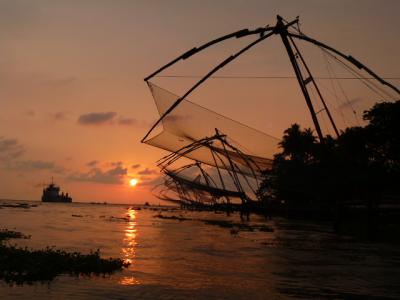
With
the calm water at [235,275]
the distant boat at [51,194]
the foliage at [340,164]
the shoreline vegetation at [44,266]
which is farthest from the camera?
the distant boat at [51,194]

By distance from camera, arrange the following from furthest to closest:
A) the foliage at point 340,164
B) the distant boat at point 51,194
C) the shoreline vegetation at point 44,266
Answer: the distant boat at point 51,194, the foliage at point 340,164, the shoreline vegetation at point 44,266

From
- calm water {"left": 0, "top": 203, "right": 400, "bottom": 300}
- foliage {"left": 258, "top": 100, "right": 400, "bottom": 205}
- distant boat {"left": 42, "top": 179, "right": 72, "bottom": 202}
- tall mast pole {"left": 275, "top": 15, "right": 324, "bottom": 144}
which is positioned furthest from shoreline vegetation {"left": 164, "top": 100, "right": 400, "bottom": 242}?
distant boat {"left": 42, "top": 179, "right": 72, "bottom": 202}

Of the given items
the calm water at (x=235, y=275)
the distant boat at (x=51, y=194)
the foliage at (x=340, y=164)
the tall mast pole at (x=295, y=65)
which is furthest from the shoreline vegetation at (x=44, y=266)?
the distant boat at (x=51, y=194)

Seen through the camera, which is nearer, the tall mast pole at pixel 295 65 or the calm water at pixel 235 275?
the calm water at pixel 235 275

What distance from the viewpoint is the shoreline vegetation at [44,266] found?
1240 cm

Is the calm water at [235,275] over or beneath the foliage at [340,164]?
beneath

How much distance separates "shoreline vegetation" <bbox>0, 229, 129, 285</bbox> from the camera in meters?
12.4

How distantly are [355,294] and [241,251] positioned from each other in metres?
10.6

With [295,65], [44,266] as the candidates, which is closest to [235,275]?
[44,266]

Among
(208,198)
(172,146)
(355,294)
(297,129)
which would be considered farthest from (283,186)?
(297,129)

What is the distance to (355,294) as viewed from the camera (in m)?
12.1

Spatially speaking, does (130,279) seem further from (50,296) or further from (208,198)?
(208,198)

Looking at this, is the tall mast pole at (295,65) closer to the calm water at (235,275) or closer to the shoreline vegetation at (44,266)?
the calm water at (235,275)

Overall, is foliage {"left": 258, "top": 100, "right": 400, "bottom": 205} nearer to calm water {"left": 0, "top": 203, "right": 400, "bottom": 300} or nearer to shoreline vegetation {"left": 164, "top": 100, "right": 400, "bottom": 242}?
shoreline vegetation {"left": 164, "top": 100, "right": 400, "bottom": 242}
